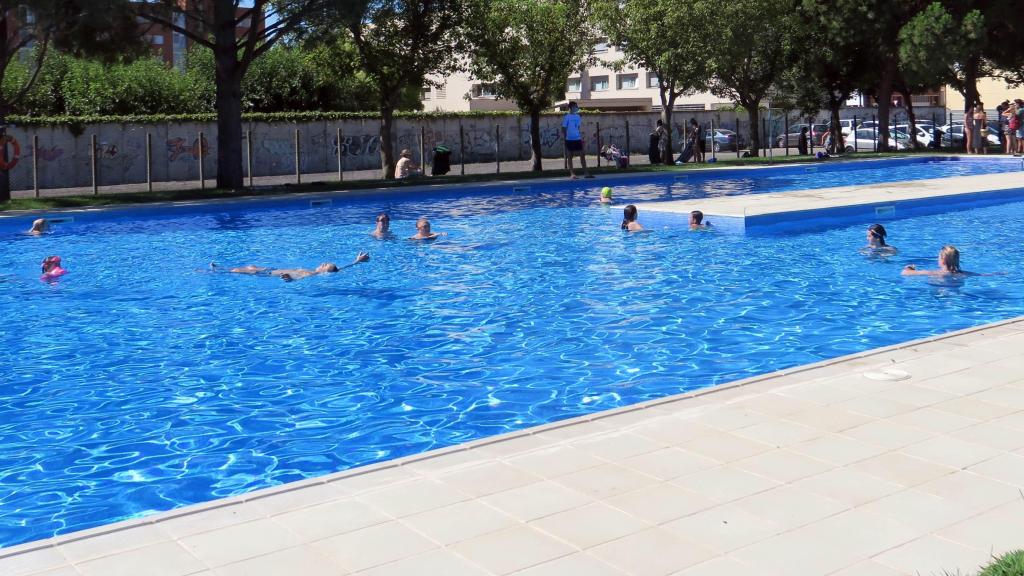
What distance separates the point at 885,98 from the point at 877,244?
27.5 m

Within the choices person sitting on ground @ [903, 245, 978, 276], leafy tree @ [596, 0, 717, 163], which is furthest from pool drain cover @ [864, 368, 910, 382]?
leafy tree @ [596, 0, 717, 163]

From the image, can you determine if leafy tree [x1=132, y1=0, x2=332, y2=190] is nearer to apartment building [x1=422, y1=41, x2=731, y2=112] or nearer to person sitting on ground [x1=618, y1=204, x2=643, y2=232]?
person sitting on ground [x1=618, y1=204, x2=643, y2=232]

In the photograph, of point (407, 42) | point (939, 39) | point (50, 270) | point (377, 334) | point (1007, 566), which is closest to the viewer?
point (1007, 566)

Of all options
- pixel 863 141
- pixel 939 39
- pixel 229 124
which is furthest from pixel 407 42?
pixel 863 141

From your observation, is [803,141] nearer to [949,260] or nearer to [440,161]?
[440,161]

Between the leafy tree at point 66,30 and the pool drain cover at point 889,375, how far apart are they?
19.6 metres

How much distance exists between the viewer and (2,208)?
894 inches

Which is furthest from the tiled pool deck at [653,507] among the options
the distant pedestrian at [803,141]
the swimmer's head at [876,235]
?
the distant pedestrian at [803,141]

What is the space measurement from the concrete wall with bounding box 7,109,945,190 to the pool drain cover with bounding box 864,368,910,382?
876 inches

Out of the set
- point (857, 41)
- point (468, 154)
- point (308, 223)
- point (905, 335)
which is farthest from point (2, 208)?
point (857, 41)

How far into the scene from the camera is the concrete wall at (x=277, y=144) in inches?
1324

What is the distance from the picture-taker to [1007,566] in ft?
12.5

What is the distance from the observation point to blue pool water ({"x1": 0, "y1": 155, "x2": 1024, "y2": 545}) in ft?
24.2

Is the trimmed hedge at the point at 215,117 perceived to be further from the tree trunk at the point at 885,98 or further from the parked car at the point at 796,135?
the tree trunk at the point at 885,98
